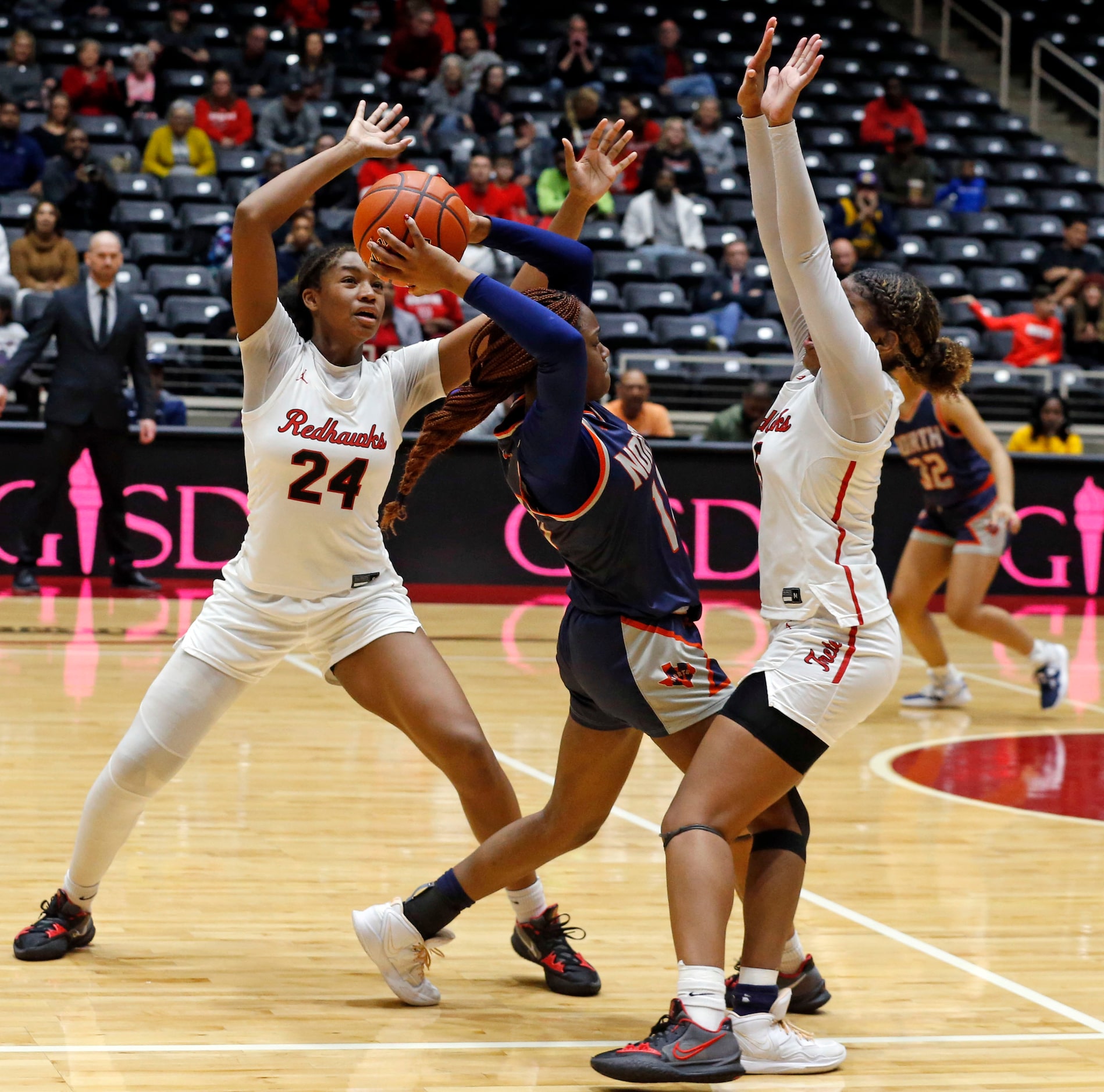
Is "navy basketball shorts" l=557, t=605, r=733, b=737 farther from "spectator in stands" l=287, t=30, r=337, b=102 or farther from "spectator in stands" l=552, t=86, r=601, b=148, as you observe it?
"spectator in stands" l=287, t=30, r=337, b=102

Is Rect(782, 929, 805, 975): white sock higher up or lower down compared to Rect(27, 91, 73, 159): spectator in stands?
lower down

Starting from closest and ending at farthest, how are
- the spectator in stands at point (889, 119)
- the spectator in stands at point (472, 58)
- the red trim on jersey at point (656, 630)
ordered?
the red trim on jersey at point (656, 630) → the spectator in stands at point (472, 58) → the spectator in stands at point (889, 119)

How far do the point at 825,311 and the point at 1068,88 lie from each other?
1852cm

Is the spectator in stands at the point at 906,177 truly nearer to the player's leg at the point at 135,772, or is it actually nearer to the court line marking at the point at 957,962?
the court line marking at the point at 957,962

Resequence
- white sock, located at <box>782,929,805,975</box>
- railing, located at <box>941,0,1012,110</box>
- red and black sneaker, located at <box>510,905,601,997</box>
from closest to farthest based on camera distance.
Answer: white sock, located at <box>782,929,805,975</box>, red and black sneaker, located at <box>510,905,601,997</box>, railing, located at <box>941,0,1012,110</box>

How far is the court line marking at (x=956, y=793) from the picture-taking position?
6.15m

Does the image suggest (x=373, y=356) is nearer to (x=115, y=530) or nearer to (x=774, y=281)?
(x=115, y=530)

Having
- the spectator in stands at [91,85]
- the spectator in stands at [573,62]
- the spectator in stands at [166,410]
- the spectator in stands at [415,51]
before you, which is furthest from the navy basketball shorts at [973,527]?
the spectator in stands at [91,85]

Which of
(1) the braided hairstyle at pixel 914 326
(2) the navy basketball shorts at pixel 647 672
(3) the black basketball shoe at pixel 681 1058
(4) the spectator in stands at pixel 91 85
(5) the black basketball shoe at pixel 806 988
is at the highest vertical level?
(4) the spectator in stands at pixel 91 85

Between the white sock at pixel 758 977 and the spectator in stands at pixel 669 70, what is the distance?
14.4 meters

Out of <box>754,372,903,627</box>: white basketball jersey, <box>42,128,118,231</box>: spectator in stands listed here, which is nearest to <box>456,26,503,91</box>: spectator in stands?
<box>42,128,118,231</box>: spectator in stands

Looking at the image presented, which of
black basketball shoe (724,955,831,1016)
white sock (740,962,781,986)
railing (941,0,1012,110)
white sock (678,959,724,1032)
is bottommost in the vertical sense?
black basketball shoe (724,955,831,1016)

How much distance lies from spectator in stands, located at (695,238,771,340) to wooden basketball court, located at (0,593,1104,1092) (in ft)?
22.2

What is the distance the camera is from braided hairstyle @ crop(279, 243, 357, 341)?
169 inches
